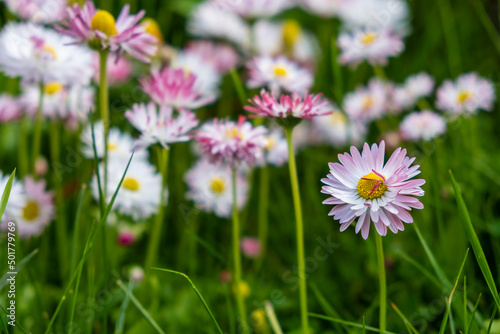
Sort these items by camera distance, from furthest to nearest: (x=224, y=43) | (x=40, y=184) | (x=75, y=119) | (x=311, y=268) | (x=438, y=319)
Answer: (x=224, y=43)
(x=75, y=119)
(x=311, y=268)
(x=40, y=184)
(x=438, y=319)

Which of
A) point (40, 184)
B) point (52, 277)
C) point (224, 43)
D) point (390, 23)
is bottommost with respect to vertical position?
point (52, 277)

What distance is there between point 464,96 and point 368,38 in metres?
0.30

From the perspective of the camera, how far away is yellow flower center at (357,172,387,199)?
646mm

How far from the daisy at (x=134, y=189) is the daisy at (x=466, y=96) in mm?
762

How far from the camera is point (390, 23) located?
88.0 inches

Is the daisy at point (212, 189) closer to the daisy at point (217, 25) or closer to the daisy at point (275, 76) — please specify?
the daisy at point (275, 76)

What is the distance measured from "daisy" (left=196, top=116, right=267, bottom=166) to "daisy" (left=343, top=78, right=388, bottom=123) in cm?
73

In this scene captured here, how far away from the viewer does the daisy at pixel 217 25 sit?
2.03 m

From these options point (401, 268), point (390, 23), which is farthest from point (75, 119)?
point (390, 23)

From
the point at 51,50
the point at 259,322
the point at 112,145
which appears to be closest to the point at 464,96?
the point at 259,322

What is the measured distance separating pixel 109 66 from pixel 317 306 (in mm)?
1118

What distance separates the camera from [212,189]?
1.34 metres

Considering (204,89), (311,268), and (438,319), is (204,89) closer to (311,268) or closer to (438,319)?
(311,268)

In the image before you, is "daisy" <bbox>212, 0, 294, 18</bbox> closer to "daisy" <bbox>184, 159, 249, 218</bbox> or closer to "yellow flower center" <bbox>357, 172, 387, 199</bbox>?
"daisy" <bbox>184, 159, 249, 218</bbox>
